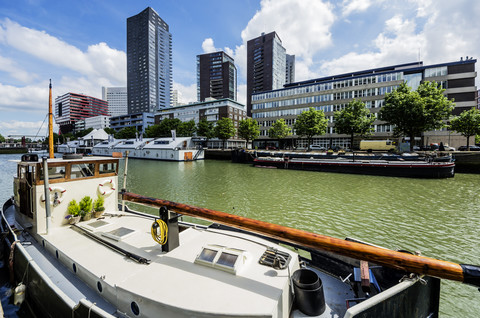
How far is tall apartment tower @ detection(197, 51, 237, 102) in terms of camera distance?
152m

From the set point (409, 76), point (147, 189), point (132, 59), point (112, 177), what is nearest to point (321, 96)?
point (409, 76)

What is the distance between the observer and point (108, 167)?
338 inches

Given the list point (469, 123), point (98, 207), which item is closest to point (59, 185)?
point (98, 207)

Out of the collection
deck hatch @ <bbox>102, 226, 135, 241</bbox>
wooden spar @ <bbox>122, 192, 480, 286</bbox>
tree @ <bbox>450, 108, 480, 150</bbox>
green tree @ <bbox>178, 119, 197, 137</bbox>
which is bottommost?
deck hatch @ <bbox>102, 226, 135, 241</bbox>

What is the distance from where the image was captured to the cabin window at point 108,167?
841cm

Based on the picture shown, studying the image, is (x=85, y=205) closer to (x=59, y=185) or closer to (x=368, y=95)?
(x=59, y=185)

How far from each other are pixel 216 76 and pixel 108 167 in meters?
161

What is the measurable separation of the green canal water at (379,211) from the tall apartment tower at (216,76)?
464 ft

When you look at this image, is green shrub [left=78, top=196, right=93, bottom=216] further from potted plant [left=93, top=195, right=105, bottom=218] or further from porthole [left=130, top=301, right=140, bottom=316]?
porthole [left=130, top=301, right=140, bottom=316]

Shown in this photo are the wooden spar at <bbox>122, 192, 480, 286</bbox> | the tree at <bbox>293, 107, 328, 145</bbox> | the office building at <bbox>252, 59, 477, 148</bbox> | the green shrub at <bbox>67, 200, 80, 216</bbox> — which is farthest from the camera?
the tree at <bbox>293, 107, 328, 145</bbox>

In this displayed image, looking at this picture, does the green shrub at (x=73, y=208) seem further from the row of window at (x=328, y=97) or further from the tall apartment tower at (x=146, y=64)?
the tall apartment tower at (x=146, y=64)

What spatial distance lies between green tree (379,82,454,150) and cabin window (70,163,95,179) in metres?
47.2

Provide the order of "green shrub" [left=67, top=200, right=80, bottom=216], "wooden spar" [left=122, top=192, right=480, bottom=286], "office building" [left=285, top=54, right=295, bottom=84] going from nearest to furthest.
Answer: "wooden spar" [left=122, top=192, right=480, bottom=286], "green shrub" [left=67, top=200, right=80, bottom=216], "office building" [left=285, top=54, right=295, bottom=84]

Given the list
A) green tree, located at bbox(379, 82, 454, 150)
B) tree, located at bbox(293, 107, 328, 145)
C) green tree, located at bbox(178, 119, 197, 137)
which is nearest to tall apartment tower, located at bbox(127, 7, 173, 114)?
green tree, located at bbox(178, 119, 197, 137)
